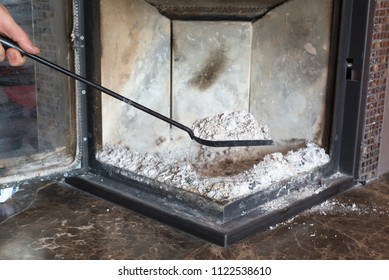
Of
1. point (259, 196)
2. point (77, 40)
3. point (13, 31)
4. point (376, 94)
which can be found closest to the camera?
Answer: point (13, 31)

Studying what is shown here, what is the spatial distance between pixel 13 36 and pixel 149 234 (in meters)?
0.54

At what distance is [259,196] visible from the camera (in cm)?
145

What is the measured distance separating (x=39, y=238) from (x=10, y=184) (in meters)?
0.23

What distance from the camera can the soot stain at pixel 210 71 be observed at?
182 cm

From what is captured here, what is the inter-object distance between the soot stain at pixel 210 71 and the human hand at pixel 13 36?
615 mm

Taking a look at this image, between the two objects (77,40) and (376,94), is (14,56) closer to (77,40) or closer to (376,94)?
(77,40)

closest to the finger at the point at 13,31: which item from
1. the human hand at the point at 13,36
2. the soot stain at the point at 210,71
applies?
the human hand at the point at 13,36

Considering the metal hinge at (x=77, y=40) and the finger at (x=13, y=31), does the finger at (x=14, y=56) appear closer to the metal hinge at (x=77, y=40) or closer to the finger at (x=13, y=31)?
the finger at (x=13, y=31)

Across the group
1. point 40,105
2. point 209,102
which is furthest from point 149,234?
point 209,102

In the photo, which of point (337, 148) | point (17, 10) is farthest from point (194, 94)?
point (17, 10)

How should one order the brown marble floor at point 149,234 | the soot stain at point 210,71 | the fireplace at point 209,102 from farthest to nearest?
the soot stain at point 210,71
the fireplace at point 209,102
the brown marble floor at point 149,234

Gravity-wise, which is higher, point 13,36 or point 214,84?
point 13,36

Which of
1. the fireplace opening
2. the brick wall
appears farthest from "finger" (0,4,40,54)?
the brick wall

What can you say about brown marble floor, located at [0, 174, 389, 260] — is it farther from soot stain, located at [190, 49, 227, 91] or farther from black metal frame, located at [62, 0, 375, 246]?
soot stain, located at [190, 49, 227, 91]
